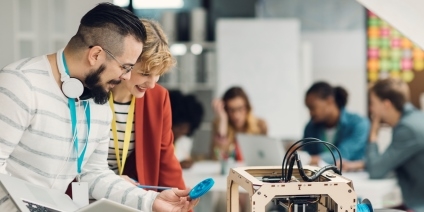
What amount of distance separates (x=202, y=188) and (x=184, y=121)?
3909 mm

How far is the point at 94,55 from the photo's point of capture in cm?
212

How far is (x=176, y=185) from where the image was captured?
282 cm

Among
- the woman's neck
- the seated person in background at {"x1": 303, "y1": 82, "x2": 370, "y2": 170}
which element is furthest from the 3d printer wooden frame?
the seated person in background at {"x1": 303, "y1": 82, "x2": 370, "y2": 170}

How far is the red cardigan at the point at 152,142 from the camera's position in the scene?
264 cm

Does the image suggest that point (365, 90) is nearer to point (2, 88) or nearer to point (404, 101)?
point (404, 101)

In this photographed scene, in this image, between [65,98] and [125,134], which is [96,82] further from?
[125,134]

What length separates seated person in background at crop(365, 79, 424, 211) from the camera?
4637 millimetres

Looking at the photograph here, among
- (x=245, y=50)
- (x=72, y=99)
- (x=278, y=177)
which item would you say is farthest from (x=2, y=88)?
(x=245, y=50)

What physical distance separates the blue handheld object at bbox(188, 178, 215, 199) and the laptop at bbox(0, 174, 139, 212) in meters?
0.29

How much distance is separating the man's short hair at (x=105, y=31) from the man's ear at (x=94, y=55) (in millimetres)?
17

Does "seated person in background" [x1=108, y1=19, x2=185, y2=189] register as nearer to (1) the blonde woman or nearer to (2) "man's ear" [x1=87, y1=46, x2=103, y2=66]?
(1) the blonde woman

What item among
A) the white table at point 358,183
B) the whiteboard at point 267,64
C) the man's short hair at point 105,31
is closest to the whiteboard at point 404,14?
the man's short hair at point 105,31

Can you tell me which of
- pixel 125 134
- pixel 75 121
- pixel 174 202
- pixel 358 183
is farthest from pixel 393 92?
pixel 75 121

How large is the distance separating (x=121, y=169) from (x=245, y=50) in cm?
562
